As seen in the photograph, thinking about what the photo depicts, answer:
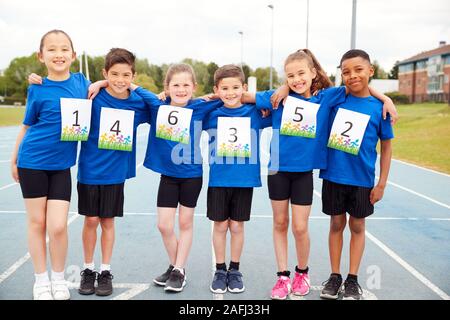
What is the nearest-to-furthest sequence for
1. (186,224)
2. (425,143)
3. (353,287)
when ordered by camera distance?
(353,287)
(186,224)
(425,143)

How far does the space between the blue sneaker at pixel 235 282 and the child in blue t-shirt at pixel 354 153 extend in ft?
1.96

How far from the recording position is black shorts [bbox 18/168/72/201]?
2.99m

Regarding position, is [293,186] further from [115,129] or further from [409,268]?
[409,268]

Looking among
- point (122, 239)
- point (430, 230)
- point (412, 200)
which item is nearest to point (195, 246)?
point (122, 239)

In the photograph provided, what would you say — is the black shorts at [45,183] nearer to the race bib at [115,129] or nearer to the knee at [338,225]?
the race bib at [115,129]

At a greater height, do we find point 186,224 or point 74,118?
point 74,118

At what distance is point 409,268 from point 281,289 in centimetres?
137

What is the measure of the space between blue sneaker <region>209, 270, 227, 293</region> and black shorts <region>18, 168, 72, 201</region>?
4.01 ft

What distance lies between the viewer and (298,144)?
3.13 metres

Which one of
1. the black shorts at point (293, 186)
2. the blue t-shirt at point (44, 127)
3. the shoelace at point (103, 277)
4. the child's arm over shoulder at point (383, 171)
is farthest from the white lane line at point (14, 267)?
the child's arm over shoulder at point (383, 171)

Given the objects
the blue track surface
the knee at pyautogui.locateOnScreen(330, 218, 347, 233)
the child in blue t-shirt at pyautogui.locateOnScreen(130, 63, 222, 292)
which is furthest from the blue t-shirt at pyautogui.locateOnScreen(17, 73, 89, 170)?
the knee at pyautogui.locateOnScreen(330, 218, 347, 233)

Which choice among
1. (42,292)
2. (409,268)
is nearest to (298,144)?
(409,268)
